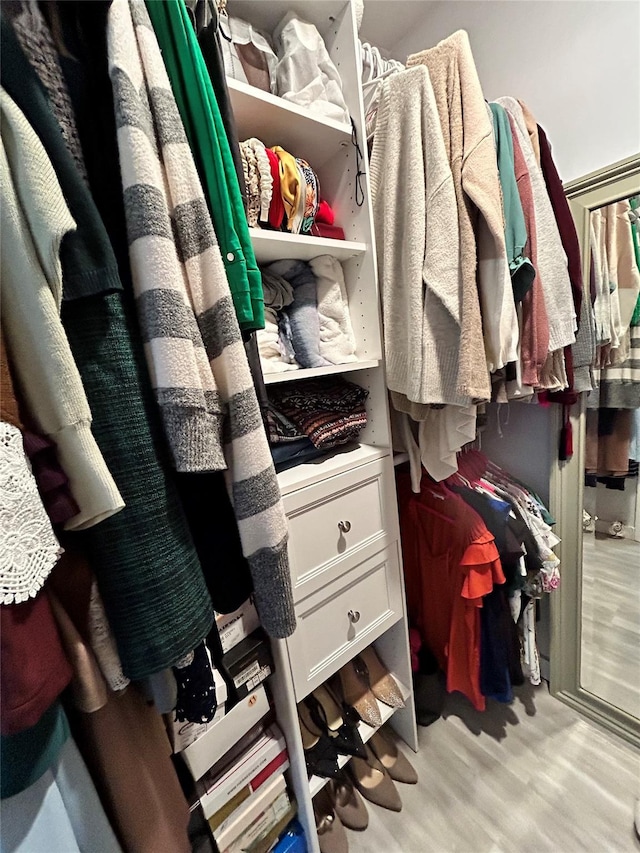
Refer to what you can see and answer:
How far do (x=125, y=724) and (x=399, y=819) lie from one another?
1.07 metres

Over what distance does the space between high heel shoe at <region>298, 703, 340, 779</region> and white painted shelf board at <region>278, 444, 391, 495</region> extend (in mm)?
721

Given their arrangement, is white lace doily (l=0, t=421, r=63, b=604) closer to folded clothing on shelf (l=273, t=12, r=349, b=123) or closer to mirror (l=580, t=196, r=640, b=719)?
folded clothing on shelf (l=273, t=12, r=349, b=123)

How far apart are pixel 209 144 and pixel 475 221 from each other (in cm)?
62

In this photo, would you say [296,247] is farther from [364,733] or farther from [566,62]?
[364,733]

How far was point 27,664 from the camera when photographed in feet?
1.18

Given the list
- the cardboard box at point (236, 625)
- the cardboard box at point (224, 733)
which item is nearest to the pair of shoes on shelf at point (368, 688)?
the cardboard box at point (224, 733)

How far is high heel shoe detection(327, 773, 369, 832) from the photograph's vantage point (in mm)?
1058

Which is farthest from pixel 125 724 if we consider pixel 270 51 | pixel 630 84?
pixel 630 84

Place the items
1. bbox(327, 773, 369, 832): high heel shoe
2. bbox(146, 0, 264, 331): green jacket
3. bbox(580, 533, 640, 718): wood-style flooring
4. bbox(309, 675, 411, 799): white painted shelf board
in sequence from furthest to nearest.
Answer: bbox(580, 533, 640, 718): wood-style flooring, bbox(327, 773, 369, 832): high heel shoe, bbox(309, 675, 411, 799): white painted shelf board, bbox(146, 0, 264, 331): green jacket

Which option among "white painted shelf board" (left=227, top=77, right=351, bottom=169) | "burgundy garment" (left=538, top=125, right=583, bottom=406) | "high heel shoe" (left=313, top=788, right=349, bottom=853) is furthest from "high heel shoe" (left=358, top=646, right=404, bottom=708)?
"white painted shelf board" (left=227, top=77, right=351, bottom=169)

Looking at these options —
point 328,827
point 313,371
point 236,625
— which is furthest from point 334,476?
point 328,827

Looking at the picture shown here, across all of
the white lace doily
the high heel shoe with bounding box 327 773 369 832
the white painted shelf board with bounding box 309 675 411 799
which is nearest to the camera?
the white lace doily

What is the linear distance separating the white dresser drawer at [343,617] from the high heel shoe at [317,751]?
24cm

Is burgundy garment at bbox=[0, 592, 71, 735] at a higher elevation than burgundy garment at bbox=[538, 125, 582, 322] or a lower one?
lower
